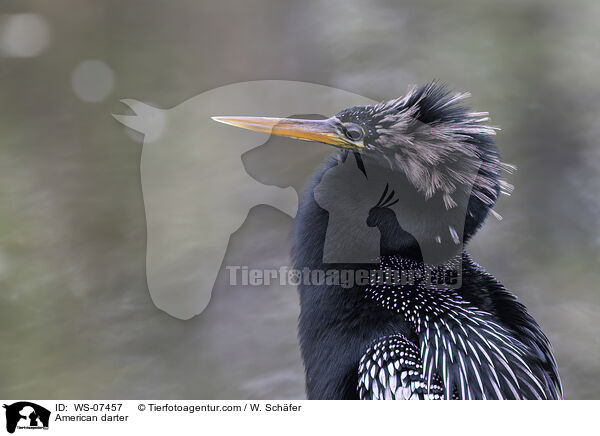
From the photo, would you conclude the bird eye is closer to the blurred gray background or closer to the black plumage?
the black plumage

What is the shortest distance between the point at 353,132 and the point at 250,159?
0.38 m

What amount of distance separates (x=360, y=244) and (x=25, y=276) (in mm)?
964

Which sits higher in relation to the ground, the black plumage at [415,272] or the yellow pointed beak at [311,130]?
the yellow pointed beak at [311,130]

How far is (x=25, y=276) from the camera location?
170 centimetres

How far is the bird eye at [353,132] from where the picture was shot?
55.5 inches
